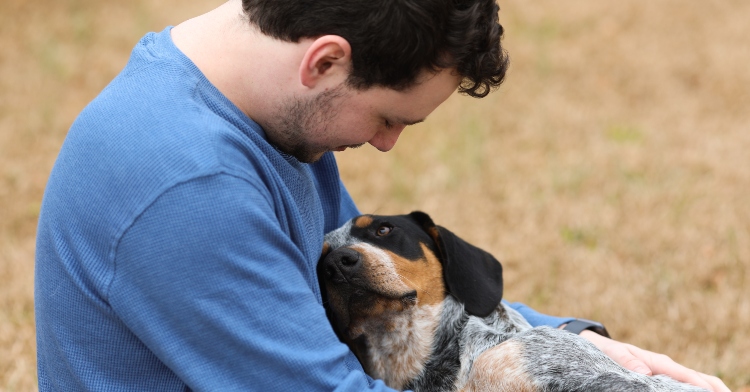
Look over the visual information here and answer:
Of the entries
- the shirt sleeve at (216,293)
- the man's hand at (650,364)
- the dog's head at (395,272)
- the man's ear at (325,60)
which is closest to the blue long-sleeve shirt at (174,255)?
the shirt sleeve at (216,293)

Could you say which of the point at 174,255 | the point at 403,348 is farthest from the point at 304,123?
the point at 403,348

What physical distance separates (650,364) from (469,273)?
0.77m

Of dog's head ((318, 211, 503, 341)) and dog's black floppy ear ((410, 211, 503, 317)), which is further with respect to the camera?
dog's black floppy ear ((410, 211, 503, 317))

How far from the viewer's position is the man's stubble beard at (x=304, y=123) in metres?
2.17

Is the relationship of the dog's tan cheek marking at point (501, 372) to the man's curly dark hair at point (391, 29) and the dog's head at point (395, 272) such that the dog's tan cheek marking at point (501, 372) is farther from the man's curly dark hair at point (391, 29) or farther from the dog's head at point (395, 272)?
the man's curly dark hair at point (391, 29)

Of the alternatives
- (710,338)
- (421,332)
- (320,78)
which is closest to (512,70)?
(710,338)

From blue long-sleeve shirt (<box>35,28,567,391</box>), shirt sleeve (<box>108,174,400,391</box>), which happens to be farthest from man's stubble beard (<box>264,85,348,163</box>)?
shirt sleeve (<box>108,174,400,391</box>)

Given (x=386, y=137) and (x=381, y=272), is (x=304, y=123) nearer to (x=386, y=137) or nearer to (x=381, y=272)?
(x=386, y=137)

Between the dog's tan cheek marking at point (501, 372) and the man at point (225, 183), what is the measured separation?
0.54 metres

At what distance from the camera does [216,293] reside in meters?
1.85

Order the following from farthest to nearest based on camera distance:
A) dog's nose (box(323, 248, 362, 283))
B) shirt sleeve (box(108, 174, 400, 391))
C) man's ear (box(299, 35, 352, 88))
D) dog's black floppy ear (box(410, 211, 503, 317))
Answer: dog's black floppy ear (box(410, 211, 503, 317)), dog's nose (box(323, 248, 362, 283)), man's ear (box(299, 35, 352, 88)), shirt sleeve (box(108, 174, 400, 391))

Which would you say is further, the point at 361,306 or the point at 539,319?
the point at 539,319

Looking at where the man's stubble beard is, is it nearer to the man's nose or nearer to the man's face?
the man's face

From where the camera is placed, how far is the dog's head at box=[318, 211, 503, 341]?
2.84 meters
